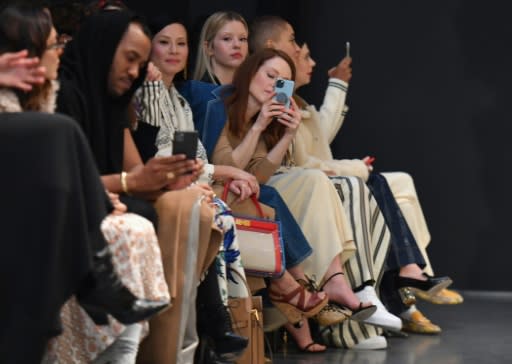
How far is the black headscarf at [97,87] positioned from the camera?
3.13m

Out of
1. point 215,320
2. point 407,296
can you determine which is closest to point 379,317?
point 407,296

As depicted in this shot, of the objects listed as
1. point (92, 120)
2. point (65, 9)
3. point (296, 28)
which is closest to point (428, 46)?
point (296, 28)

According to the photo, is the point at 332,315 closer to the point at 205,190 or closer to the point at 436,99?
the point at 205,190

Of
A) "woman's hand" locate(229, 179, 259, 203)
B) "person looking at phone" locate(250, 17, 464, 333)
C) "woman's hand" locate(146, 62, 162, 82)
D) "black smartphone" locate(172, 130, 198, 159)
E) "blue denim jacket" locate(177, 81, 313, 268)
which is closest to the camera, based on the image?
"black smartphone" locate(172, 130, 198, 159)

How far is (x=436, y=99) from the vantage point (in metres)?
6.50

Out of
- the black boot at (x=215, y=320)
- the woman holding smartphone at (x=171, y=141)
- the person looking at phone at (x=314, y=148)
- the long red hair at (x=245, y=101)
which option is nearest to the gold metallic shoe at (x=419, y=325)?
the person looking at phone at (x=314, y=148)

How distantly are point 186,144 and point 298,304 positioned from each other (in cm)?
135

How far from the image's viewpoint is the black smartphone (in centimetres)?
297

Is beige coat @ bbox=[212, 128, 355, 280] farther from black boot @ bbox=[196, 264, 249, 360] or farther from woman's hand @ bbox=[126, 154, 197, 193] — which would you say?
woman's hand @ bbox=[126, 154, 197, 193]

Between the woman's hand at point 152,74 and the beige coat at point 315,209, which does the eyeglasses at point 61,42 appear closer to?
the woman's hand at point 152,74

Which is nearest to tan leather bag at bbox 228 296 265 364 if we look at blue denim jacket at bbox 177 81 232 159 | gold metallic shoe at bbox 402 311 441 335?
blue denim jacket at bbox 177 81 232 159

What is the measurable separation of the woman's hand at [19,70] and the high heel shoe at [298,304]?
177 centimetres

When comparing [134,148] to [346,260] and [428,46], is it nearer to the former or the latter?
[346,260]

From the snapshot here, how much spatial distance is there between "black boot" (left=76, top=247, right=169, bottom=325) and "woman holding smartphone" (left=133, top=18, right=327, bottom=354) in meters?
0.83
